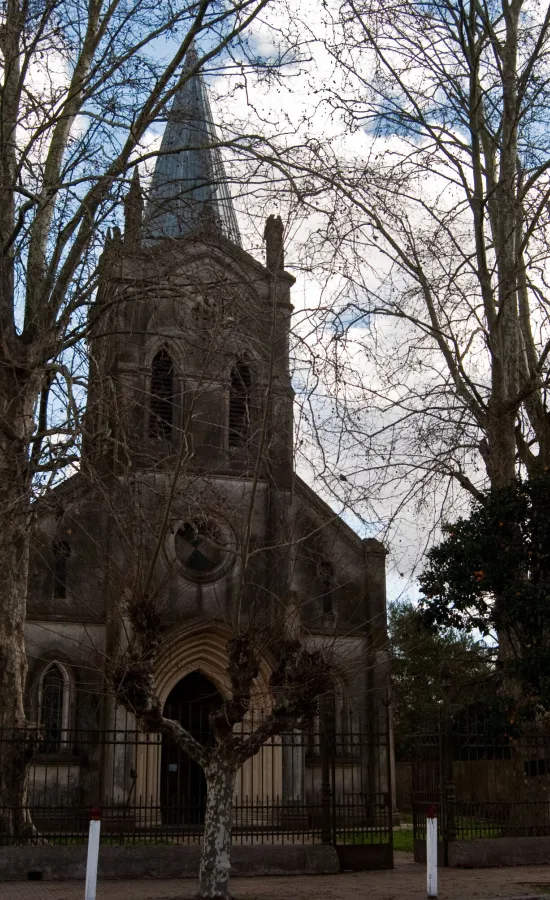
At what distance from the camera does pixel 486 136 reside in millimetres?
19625

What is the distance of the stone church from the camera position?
47.9 ft

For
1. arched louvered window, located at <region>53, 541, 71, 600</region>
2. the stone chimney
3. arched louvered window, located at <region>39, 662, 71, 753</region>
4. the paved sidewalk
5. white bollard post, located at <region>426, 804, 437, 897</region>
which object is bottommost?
the paved sidewalk

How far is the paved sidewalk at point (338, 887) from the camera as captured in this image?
1131 centimetres

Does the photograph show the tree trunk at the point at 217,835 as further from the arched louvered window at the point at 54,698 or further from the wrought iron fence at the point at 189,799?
the arched louvered window at the point at 54,698

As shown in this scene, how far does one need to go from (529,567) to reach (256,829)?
5499 mm

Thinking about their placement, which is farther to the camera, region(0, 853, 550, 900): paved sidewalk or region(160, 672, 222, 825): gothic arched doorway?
region(160, 672, 222, 825): gothic arched doorway

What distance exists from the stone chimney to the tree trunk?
5.48 meters

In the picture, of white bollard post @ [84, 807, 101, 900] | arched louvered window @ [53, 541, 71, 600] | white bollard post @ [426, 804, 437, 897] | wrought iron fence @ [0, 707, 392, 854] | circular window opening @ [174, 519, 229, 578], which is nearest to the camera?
white bollard post @ [84, 807, 101, 900]

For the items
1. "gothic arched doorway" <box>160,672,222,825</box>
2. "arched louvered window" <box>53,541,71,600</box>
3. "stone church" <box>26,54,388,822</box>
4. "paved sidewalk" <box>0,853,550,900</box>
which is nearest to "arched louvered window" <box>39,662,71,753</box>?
"stone church" <box>26,54,388,822</box>

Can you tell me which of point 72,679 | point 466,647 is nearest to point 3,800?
point 72,679

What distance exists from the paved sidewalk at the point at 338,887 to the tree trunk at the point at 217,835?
0.67 m

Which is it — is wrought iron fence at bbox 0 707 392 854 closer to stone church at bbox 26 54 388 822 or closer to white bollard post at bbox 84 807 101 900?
stone church at bbox 26 54 388 822

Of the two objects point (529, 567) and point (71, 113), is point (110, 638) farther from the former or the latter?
point (71, 113)

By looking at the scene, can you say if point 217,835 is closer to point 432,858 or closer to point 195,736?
point 432,858
